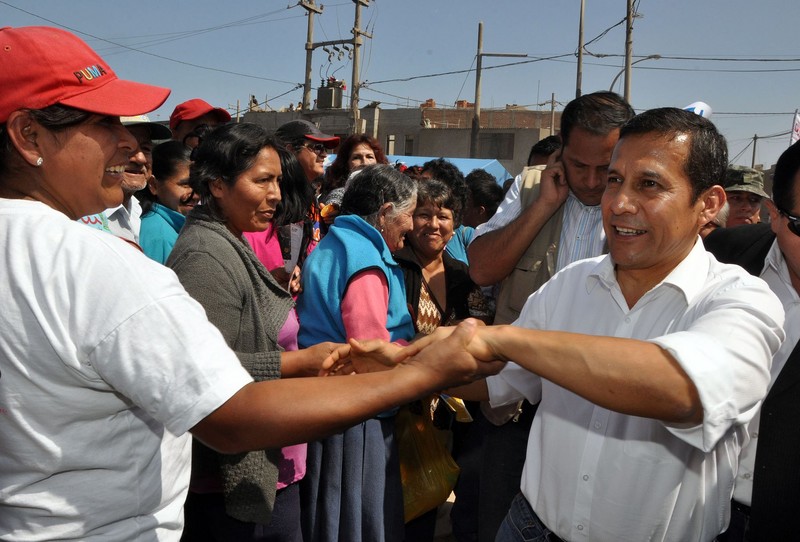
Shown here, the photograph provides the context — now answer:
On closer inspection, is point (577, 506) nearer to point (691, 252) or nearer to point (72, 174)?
point (691, 252)

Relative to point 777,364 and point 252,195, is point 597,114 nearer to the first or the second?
point 777,364

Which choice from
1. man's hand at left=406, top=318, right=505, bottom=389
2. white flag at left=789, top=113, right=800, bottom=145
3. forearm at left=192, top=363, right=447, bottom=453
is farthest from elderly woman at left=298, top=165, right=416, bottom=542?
white flag at left=789, top=113, right=800, bottom=145

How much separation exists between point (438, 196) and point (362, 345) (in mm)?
2144

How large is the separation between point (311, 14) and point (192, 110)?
2311 centimetres

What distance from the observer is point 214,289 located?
2.31 m

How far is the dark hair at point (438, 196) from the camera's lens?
4.14m

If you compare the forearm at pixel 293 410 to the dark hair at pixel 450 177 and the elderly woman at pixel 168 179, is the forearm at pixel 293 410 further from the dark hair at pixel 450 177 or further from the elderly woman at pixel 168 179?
the dark hair at pixel 450 177

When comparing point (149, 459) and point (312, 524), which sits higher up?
point (149, 459)

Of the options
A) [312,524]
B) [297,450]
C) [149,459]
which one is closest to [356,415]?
[149,459]

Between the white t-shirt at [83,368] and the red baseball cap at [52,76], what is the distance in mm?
237

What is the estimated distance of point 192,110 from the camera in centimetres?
495

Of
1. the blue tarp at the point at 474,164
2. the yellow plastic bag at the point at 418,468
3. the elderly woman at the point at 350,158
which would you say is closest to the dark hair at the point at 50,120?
the yellow plastic bag at the point at 418,468

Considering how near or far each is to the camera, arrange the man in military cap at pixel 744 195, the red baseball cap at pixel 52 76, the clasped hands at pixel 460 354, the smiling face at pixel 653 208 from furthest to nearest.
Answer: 1. the man in military cap at pixel 744 195
2. the smiling face at pixel 653 208
3. the clasped hands at pixel 460 354
4. the red baseball cap at pixel 52 76

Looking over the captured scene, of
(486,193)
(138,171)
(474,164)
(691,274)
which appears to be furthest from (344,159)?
(474,164)
